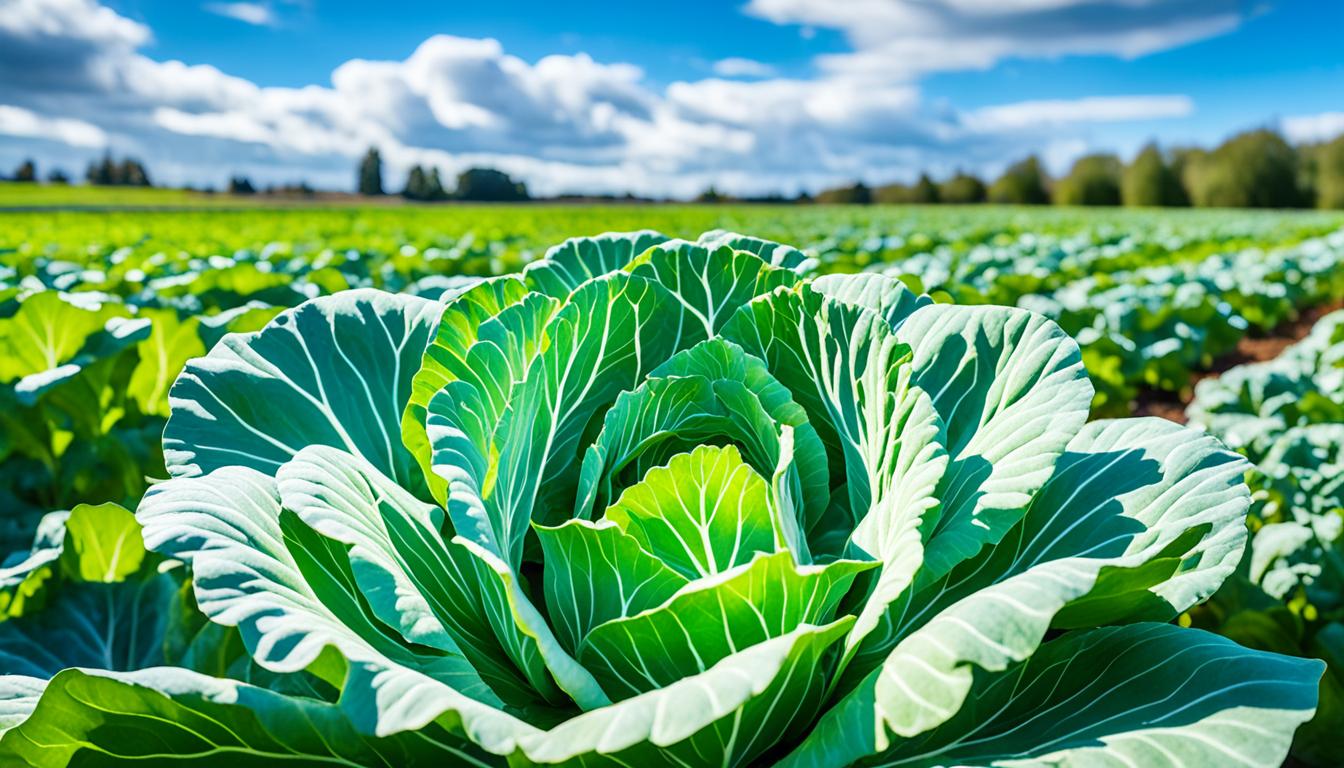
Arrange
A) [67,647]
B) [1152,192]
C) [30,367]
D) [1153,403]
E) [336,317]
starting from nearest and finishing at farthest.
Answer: [336,317] → [67,647] → [30,367] → [1153,403] → [1152,192]

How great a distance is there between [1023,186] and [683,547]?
82.7m

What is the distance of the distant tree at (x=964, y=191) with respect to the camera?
78438 mm

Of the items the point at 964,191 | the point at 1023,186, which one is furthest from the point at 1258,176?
the point at 964,191

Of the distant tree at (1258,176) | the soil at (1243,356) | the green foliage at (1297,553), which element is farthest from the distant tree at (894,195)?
the green foliage at (1297,553)

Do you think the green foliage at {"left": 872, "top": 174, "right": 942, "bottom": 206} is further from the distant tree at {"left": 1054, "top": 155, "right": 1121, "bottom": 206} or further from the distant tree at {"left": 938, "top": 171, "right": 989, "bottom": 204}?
the distant tree at {"left": 1054, "top": 155, "right": 1121, "bottom": 206}

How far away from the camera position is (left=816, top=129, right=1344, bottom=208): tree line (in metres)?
63.2

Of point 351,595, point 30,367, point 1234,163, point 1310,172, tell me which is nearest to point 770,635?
point 351,595

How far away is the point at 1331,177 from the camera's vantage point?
205 ft

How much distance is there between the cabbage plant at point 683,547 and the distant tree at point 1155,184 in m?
77.0

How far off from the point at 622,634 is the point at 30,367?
3.29m

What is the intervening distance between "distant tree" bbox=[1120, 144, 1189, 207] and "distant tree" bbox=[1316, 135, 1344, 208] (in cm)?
839

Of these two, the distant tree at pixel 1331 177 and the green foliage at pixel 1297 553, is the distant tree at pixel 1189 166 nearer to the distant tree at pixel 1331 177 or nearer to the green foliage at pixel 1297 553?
the distant tree at pixel 1331 177

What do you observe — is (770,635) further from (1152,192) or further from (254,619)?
(1152,192)

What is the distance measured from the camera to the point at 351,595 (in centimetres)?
107
